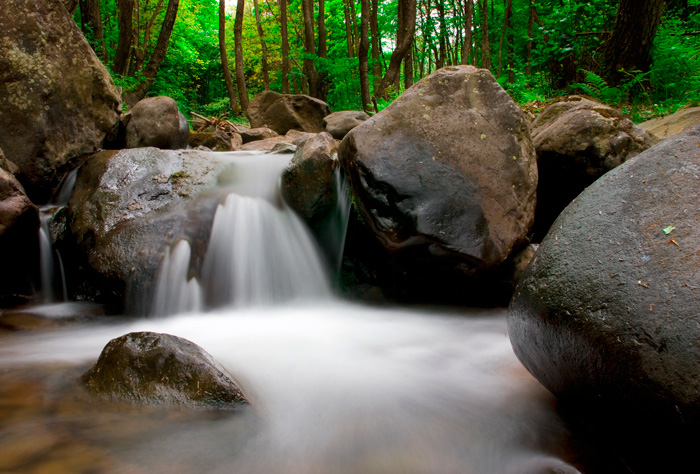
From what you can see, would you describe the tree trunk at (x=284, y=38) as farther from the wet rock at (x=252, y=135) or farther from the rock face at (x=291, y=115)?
the wet rock at (x=252, y=135)

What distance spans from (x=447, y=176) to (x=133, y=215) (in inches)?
121

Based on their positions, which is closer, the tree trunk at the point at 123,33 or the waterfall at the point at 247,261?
the waterfall at the point at 247,261

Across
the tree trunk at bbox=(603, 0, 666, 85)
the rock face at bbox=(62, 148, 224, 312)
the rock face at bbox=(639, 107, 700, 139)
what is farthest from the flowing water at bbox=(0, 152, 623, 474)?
the tree trunk at bbox=(603, 0, 666, 85)

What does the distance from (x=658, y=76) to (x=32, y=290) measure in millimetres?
8767

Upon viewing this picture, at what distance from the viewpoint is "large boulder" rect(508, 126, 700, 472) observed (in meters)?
1.72

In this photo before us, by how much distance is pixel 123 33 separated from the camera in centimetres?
1150

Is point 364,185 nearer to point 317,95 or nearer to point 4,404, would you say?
point 4,404

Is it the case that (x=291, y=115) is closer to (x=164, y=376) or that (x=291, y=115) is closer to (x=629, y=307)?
(x=164, y=376)

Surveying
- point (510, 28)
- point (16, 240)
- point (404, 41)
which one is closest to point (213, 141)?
point (404, 41)

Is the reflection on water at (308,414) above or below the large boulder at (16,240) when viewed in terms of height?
below

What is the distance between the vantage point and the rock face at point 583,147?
4738 mm

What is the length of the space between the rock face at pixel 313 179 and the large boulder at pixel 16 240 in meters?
2.49

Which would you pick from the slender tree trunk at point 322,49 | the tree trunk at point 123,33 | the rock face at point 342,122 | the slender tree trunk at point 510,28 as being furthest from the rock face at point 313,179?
the slender tree trunk at point 510,28

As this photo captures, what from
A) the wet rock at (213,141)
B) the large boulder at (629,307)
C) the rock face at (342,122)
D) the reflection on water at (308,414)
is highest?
the rock face at (342,122)
